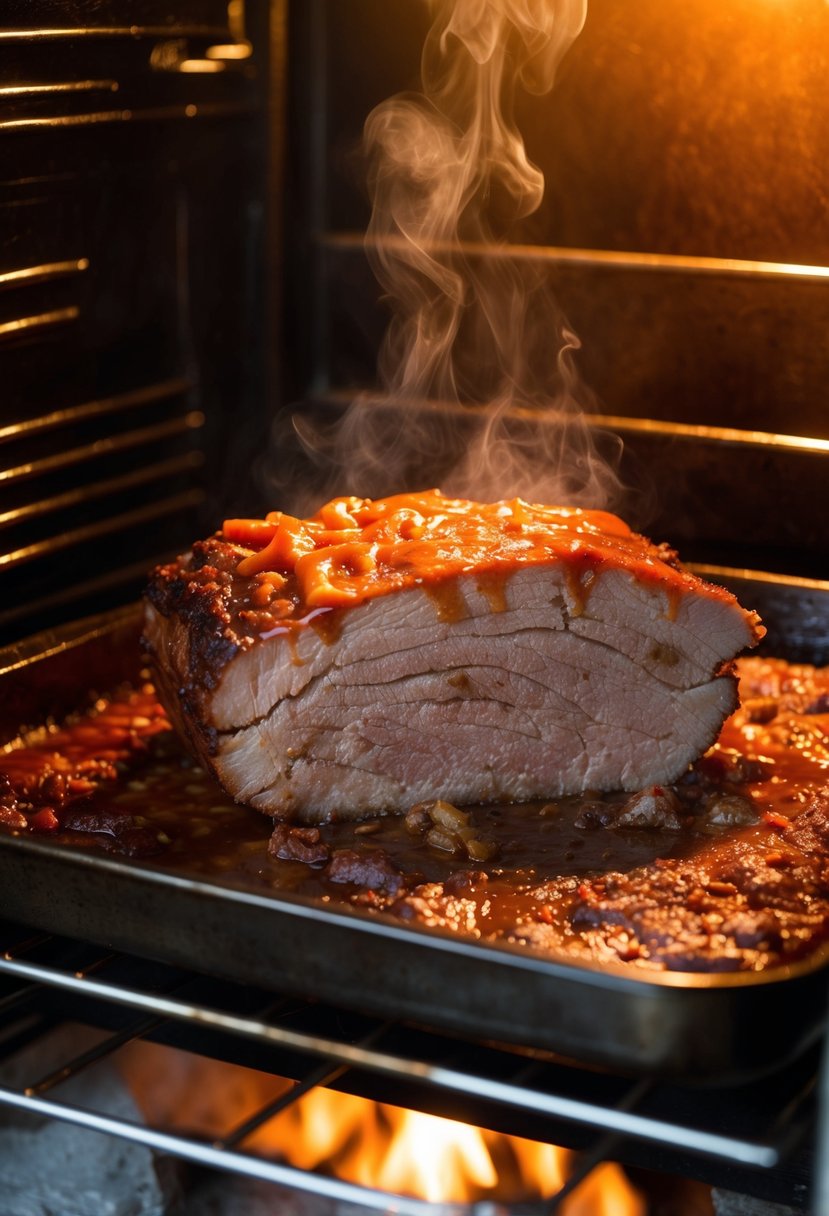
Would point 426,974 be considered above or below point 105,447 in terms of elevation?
below

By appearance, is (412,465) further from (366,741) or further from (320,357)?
(366,741)

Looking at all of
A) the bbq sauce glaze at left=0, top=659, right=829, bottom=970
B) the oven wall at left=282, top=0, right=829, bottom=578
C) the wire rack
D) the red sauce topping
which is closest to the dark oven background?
the oven wall at left=282, top=0, right=829, bottom=578

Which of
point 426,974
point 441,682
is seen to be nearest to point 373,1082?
point 426,974

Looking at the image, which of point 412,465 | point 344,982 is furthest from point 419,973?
point 412,465

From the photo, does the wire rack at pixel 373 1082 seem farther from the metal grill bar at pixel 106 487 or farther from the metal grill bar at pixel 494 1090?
the metal grill bar at pixel 106 487

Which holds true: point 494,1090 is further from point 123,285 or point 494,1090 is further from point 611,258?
point 123,285

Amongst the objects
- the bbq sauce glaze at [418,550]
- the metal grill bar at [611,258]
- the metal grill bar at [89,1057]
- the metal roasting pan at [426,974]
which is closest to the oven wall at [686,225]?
the metal grill bar at [611,258]

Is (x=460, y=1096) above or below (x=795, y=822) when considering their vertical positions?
below
